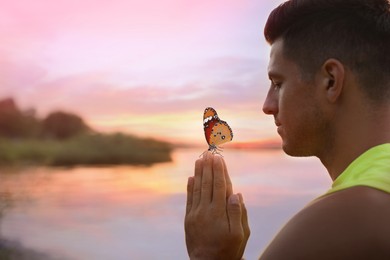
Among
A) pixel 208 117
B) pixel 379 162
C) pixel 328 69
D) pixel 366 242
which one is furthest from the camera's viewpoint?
pixel 208 117

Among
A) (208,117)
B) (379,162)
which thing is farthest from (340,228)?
(208,117)

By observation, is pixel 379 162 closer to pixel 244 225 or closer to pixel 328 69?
pixel 328 69

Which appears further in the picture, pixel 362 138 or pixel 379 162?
pixel 362 138

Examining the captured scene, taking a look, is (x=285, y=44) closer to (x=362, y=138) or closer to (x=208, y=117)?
(x=362, y=138)

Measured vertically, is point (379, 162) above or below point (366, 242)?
above

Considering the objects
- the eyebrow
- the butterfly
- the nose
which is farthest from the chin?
the butterfly

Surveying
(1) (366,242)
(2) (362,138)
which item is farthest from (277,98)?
(1) (366,242)

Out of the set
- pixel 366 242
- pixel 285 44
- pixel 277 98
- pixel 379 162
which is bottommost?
pixel 366 242

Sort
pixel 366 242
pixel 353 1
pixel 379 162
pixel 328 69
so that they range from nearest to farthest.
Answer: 1. pixel 366 242
2. pixel 379 162
3. pixel 328 69
4. pixel 353 1
